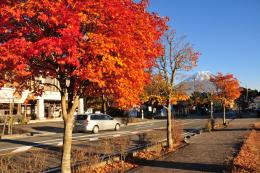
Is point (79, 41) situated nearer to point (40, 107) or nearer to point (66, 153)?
point (66, 153)

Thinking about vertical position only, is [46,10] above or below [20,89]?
above

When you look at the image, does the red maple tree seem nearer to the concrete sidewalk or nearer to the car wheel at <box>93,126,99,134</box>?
the concrete sidewalk

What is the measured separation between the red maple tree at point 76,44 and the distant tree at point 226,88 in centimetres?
2851

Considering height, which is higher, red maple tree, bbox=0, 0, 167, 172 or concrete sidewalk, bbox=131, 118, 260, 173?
red maple tree, bbox=0, 0, 167, 172

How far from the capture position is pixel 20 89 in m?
9.49

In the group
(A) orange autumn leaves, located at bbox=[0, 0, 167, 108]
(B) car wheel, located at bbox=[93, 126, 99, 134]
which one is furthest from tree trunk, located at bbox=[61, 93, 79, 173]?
(B) car wheel, located at bbox=[93, 126, 99, 134]

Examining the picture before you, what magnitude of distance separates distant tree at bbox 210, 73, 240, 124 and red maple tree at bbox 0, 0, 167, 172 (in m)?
28.5

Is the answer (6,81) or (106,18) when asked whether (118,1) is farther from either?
(6,81)

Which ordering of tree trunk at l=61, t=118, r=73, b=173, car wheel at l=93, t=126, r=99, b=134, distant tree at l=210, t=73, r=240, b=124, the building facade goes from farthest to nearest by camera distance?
the building facade < distant tree at l=210, t=73, r=240, b=124 < car wheel at l=93, t=126, r=99, b=134 < tree trunk at l=61, t=118, r=73, b=173

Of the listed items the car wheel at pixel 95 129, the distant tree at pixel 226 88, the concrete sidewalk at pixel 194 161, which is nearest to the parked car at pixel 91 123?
the car wheel at pixel 95 129

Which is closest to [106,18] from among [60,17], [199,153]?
[60,17]

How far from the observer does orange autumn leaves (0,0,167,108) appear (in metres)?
7.30

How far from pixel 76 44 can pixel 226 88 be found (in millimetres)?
31053

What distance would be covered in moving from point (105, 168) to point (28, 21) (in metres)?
5.46
